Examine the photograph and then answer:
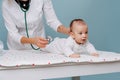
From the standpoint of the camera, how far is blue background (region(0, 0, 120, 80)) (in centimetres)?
253

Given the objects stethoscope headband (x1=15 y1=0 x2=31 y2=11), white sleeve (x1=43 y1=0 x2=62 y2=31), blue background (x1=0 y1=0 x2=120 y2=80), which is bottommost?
blue background (x1=0 y1=0 x2=120 y2=80)

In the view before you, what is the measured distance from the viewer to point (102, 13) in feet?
8.53

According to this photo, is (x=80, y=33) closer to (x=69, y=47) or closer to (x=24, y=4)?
(x=69, y=47)

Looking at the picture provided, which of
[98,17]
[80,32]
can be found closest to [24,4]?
[80,32]

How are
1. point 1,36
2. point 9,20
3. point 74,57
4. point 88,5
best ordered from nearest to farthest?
point 74,57
point 9,20
point 1,36
point 88,5

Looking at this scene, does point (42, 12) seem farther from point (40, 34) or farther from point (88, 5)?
point (88, 5)

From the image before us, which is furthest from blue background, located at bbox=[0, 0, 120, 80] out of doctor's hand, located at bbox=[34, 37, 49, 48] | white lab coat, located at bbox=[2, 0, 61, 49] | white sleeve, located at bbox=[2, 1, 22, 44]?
doctor's hand, located at bbox=[34, 37, 49, 48]

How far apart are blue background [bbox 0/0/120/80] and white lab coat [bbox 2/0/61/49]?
54cm

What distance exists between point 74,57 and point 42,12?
0.59 metres

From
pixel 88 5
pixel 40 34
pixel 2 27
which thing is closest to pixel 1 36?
pixel 2 27

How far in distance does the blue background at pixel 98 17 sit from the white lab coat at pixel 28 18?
542mm

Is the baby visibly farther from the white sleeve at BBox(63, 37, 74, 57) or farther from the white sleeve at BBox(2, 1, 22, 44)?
the white sleeve at BBox(2, 1, 22, 44)

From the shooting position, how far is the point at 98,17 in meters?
2.59

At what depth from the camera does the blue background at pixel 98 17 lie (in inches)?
99.6
